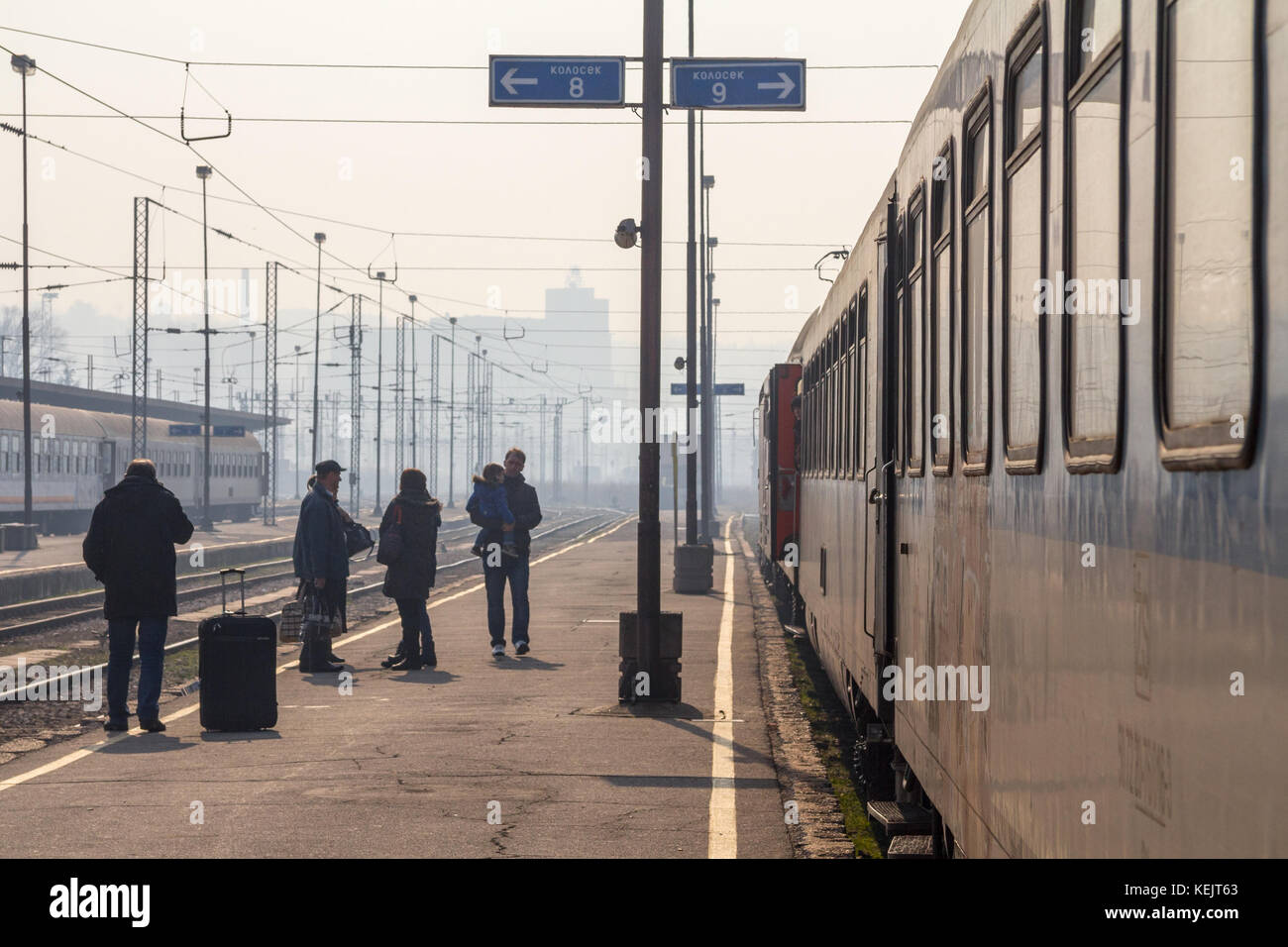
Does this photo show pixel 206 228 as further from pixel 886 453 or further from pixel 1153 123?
pixel 1153 123

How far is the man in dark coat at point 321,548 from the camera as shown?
1449 cm

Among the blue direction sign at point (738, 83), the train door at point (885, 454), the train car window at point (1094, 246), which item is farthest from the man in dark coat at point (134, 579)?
the train car window at point (1094, 246)

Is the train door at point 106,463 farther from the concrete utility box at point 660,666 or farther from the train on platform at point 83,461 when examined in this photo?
the concrete utility box at point 660,666

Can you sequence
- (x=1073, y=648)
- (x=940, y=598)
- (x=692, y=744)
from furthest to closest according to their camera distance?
(x=692, y=744)
(x=940, y=598)
(x=1073, y=648)

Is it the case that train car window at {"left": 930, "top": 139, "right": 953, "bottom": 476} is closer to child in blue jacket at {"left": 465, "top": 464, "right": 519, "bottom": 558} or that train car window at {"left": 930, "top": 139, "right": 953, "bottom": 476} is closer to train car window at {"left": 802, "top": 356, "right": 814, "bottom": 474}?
train car window at {"left": 802, "top": 356, "right": 814, "bottom": 474}

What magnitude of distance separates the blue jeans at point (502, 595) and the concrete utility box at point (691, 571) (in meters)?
9.74

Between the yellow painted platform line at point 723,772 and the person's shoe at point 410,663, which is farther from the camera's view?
the person's shoe at point 410,663

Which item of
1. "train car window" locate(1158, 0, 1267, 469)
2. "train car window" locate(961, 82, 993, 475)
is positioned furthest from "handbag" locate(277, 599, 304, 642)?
"train car window" locate(1158, 0, 1267, 469)

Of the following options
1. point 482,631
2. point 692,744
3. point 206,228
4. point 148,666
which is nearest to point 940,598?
point 692,744

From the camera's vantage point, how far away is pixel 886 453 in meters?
8.19

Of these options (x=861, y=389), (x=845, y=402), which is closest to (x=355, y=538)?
(x=845, y=402)

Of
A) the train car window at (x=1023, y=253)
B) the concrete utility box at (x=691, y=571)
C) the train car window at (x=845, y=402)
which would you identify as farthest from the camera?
the concrete utility box at (x=691, y=571)

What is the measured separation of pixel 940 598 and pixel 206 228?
48.9m

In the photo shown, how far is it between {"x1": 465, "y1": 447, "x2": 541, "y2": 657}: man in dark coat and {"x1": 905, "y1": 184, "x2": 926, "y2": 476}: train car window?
891 cm
